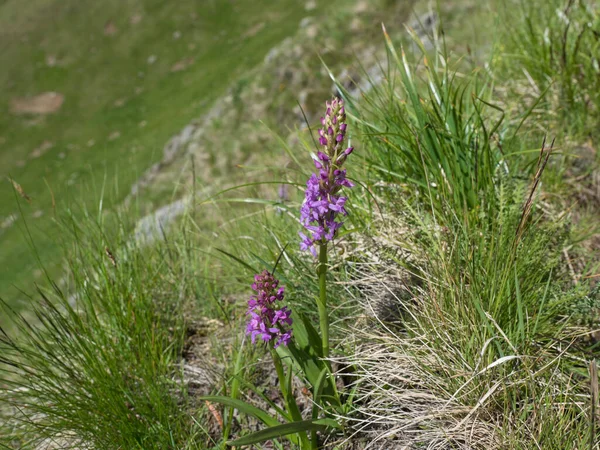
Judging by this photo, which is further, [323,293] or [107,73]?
[107,73]

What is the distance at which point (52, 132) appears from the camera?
103ft

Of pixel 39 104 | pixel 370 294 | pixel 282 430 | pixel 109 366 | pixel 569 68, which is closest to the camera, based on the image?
pixel 282 430

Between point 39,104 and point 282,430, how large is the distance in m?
38.4

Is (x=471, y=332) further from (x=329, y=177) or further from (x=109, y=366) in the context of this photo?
(x=109, y=366)

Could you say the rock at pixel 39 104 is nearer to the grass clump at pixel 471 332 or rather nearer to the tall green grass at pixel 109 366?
the tall green grass at pixel 109 366

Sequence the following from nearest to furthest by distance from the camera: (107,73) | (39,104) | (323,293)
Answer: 1. (323,293)
2. (39,104)
3. (107,73)

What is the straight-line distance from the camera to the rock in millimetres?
33125

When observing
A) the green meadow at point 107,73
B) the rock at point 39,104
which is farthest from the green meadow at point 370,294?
the rock at point 39,104

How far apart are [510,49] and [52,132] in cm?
3358

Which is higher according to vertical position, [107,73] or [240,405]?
[107,73]

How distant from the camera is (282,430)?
4.98 ft

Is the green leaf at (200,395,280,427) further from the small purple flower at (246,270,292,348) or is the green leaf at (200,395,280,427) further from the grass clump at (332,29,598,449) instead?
the grass clump at (332,29,598,449)

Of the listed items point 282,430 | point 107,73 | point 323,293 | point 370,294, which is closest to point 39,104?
point 107,73

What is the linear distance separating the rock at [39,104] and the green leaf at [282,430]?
36792mm
